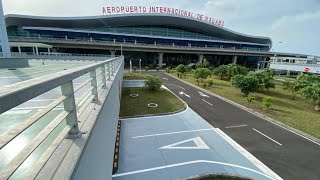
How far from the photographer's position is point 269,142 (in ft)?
40.4

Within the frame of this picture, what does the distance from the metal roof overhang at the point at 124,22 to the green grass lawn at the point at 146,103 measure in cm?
4544

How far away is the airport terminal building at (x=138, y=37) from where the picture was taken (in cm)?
5197

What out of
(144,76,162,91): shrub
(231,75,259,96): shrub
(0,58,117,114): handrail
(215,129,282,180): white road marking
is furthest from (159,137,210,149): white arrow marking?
(144,76,162,91): shrub

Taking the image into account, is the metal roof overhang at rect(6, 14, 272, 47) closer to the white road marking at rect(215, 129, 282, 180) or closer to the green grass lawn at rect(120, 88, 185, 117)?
the green grass lawn at rect(120, 88, 185, 117)

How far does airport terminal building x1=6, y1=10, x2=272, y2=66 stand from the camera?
171 feet

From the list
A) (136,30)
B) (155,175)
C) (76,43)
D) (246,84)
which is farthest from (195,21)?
(155,175)

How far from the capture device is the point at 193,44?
2889 inches

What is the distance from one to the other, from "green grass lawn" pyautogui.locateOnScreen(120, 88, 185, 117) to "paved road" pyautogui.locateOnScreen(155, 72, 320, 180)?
2435mm

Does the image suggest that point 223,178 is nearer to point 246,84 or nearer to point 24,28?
point 246,84

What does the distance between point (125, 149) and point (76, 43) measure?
45392 mm

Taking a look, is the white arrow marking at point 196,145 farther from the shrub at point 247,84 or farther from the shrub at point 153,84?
the shrub at point 153,84

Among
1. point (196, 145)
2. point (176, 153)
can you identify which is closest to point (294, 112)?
point (196, 145)

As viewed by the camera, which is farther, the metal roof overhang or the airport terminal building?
the metal roof overhang

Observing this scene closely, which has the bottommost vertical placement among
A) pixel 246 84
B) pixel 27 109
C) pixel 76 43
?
pixel 246 84
